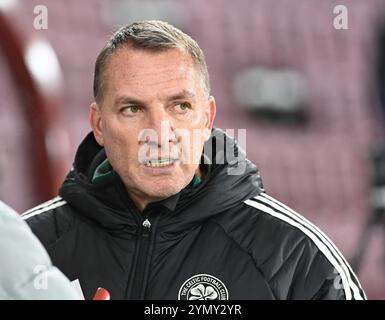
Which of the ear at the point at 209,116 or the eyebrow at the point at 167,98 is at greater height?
the eyebrow at the point at 167,98

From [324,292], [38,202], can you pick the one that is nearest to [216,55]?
[38,202]

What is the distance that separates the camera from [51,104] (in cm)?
176

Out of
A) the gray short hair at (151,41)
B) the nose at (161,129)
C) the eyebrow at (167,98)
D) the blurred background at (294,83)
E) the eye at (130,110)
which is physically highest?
the gray short hair at (151,41)

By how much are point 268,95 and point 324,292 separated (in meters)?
5.38

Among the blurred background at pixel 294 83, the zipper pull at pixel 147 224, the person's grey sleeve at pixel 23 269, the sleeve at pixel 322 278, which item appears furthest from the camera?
the blurred background at pixel 294 83

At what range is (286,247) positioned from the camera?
1.42 meters

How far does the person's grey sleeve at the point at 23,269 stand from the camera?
35.3 inches

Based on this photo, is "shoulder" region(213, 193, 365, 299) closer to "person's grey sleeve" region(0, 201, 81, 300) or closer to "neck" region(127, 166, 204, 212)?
"neck" region(127, 166, 204, 212)

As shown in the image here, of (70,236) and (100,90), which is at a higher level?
(100,90)

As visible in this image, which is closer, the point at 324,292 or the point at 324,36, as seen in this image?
the point at 324,292

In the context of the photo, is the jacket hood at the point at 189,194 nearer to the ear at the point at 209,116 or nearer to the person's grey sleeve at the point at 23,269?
the ear at the point at 209,116

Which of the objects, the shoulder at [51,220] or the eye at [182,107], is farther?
the shoulder at [51,220]

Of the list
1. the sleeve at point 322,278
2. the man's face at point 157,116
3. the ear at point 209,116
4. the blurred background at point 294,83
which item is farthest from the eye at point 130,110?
the blurred background at point 294,83

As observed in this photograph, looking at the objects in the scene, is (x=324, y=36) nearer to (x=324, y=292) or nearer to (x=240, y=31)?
(x=240, y=31)
